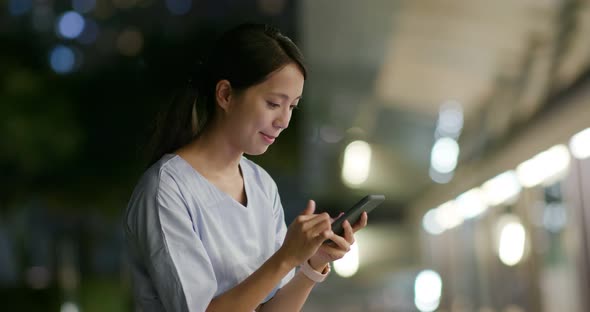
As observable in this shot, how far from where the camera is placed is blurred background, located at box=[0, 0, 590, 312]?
5.29m

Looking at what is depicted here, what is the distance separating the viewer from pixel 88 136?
13.0 m

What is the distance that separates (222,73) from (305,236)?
30cm

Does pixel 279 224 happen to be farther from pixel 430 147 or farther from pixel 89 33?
pixel 89 33

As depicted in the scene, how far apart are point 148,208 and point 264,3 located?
8.25 m

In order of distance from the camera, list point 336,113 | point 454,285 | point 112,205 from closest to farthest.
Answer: point 336,113, point 454,285, point 112,205

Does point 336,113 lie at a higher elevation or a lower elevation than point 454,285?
higher

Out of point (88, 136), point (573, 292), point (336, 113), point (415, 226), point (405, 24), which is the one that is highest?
point (88, 136)

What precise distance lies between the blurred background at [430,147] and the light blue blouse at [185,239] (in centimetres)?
168

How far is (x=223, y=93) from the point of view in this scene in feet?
4.55

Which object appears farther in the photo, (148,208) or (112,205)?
(112,205)

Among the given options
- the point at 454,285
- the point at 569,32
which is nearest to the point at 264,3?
the point at 454,285

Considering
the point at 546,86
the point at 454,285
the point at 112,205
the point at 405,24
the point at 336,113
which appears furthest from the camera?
the point at 112,205

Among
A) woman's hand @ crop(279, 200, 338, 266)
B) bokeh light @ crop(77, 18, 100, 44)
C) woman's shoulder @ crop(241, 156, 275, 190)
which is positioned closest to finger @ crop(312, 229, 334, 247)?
woman's hand @ crop(279, 200, 338, 266)

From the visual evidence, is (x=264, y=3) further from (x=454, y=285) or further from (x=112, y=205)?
(x=112, y=205)
